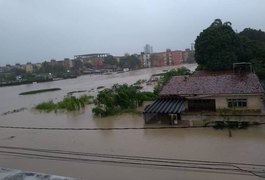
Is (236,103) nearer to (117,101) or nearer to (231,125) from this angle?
(231,125)

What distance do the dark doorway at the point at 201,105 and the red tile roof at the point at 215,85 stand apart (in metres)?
0.56

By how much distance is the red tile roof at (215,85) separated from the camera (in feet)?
55.9

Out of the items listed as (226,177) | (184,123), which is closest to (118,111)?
(184,123)

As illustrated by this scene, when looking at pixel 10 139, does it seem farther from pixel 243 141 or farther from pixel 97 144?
pixel 243 141

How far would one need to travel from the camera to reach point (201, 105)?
18.3 m

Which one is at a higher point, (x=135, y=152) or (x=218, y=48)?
(x=218, y=48)

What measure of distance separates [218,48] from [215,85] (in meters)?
9.50

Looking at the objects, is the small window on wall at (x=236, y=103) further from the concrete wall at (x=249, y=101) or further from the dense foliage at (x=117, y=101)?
the dense foliage at (x=117, y=101)

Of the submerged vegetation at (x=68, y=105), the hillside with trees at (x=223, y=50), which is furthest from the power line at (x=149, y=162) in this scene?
the hillside with trees at (x=223, y=50)

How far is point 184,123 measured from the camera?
1728 centimetres

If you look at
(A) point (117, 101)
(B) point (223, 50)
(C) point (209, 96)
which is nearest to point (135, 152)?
(C) point (209, 96)

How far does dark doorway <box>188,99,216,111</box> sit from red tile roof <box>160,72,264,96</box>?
0.56 meters

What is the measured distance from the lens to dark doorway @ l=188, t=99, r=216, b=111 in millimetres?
18000

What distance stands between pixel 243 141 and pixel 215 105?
383 centimetres
